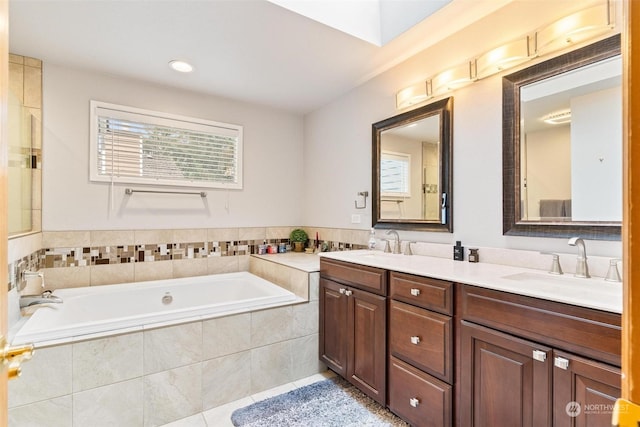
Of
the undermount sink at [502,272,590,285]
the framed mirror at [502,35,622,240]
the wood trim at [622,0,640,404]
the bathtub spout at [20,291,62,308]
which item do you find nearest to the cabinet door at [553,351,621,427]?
the undermount sink at [502,272,590,285]

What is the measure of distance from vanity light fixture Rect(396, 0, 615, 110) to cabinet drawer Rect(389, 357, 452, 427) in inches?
69.2

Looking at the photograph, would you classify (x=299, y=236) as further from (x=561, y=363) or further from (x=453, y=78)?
(x=561, y=363)

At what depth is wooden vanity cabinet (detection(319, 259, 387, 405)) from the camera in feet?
6.08

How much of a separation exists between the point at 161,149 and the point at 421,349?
9.13 ft

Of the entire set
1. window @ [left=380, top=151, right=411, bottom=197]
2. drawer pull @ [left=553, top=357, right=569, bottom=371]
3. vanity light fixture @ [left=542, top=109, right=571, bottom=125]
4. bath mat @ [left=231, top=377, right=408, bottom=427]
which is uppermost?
vanity light fixture @ [left=542, top=109, right=571, bottom=125]

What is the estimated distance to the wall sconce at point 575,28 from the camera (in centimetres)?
138

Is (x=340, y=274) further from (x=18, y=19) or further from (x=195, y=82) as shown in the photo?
Answer: (x=18, y=19)

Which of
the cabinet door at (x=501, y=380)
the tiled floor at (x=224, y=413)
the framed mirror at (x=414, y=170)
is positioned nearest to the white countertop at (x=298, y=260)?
the framed mirror at (x=414, y=170)

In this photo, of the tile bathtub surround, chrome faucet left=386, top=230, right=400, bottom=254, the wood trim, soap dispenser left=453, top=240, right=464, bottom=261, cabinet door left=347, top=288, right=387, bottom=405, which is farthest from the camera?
chrome faucet left=386, top=230, right=400, bottom=254

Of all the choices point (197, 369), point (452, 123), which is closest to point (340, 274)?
point (197, 369)

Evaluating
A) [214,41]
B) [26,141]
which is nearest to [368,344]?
[214,41]

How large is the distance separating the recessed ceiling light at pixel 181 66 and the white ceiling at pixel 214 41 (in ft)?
0.19

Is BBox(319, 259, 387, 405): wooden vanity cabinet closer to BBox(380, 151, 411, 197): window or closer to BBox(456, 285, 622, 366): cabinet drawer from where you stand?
BBox(456, 285, 622, 366): cabinet drawer

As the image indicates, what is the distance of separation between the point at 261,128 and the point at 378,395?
286 cm
